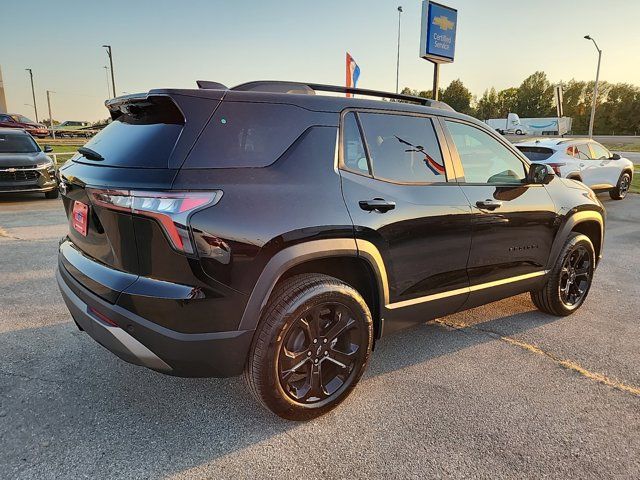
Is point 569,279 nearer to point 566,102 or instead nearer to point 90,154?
point 90,154

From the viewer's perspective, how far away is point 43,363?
3.06 metres

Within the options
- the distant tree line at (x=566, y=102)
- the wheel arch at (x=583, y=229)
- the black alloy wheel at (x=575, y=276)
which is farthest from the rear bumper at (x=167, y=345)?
the distant tree line at (x=566, y=102)

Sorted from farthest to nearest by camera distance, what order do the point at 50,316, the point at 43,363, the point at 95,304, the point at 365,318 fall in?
the point at 50,316, the point at 43,363, the point at 365,318, the point at 95,304

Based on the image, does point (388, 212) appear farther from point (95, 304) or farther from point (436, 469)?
point (95, 304)

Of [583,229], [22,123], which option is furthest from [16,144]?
[22,123]

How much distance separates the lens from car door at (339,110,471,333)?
2.60 meters

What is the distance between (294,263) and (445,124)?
1.67 metres

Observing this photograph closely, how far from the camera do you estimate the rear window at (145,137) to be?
2.18 metres

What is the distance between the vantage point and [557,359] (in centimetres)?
330

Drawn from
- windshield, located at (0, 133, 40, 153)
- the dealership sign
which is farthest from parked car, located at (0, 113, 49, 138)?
the dealership sign

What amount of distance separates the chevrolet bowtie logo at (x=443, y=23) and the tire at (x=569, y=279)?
472 inches

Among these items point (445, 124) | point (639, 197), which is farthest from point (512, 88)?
point (445, 124)

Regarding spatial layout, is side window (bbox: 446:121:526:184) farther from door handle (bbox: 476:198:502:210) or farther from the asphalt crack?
the asphalt crack

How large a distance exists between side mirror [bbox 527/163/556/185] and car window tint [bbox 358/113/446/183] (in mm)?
915
